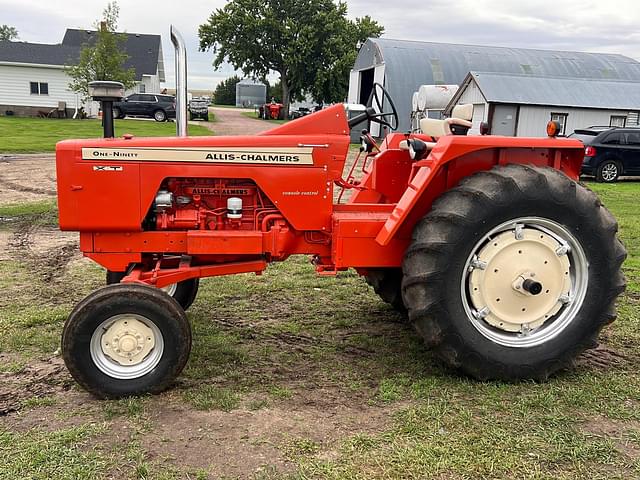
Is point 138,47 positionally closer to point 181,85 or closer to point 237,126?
point 237,126

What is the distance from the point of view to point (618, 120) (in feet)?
71.3

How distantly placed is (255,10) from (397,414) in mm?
44968

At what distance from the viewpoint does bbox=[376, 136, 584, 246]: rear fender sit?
367 centimetres

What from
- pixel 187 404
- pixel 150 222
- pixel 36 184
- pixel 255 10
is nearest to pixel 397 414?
pixel 187 404

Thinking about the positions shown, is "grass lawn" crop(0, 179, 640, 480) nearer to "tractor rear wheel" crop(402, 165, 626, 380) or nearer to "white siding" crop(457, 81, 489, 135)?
"tractor rear wheel" crop(402, 165, 626, 380)

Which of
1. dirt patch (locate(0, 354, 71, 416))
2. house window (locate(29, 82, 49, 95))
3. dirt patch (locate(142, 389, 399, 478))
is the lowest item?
dirt patch (locate(0, 354, 71, 416))

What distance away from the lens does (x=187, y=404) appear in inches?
137

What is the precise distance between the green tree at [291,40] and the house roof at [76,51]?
12.7ft

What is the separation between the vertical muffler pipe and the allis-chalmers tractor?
0.03 m

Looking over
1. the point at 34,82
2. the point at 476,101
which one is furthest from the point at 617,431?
the point at 34,82

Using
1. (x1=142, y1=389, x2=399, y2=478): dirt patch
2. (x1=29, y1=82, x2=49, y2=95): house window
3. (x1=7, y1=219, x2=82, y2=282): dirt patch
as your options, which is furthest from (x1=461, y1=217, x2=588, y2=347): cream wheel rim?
(x1=29, y1=82, x2=49, y2=95): house window

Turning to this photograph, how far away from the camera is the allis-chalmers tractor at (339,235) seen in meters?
3.57

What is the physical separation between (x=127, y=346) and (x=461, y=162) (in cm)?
226

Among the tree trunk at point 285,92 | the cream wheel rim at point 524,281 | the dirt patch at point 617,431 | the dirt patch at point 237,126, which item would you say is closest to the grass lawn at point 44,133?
the dirt patch at point 237,126
